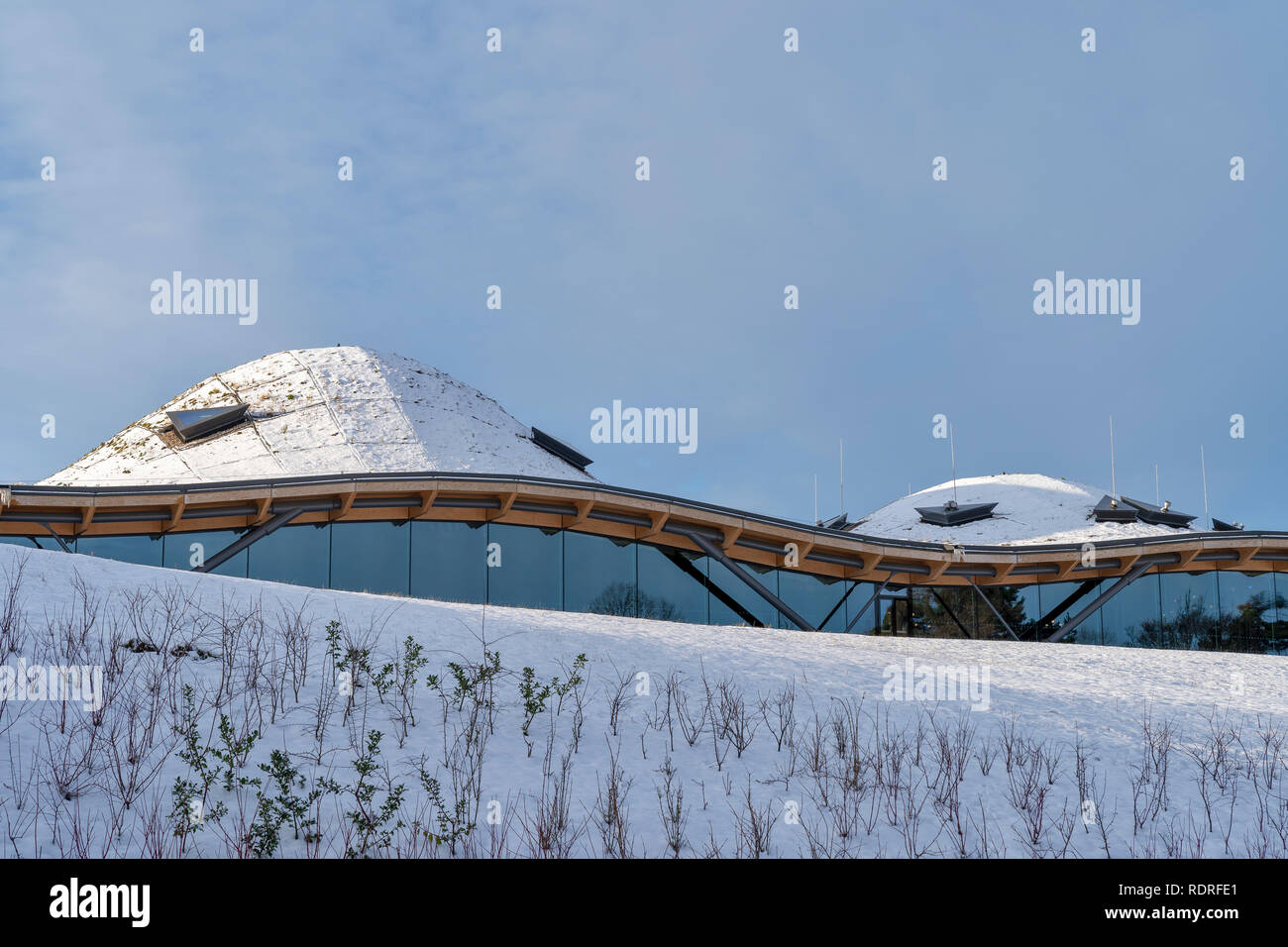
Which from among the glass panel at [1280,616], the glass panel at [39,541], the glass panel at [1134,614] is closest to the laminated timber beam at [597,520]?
the glass panel at [39,541]

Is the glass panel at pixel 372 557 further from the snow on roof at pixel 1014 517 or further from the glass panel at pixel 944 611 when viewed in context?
the snow on roof at pixel 1014 517

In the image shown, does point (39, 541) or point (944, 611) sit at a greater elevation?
point (39, 541)

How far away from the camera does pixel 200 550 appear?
22984 millimetres

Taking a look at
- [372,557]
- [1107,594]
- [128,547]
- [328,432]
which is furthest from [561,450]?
[1107,594]

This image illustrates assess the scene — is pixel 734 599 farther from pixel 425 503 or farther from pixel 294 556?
pixel 294 556

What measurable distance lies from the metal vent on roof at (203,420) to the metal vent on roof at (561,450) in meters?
10.1

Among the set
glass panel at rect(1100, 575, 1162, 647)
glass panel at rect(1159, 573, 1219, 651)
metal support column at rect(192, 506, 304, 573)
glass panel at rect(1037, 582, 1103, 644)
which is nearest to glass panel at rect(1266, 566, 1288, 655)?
glass panel at rect(1159, 573, 1219, 651)

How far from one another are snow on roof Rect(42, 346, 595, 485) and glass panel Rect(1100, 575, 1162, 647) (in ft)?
58.5

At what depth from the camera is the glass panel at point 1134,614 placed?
30.7 m

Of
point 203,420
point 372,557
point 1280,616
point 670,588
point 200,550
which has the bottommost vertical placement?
point 1280,616

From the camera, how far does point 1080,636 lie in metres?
30.7

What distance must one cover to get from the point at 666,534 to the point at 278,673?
55.8ft

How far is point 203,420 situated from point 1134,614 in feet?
101
